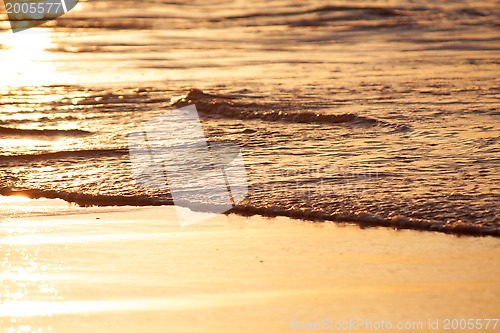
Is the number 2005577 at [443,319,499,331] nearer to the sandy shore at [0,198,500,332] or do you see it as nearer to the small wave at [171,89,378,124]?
the sandy shore at [0,198,500,332]

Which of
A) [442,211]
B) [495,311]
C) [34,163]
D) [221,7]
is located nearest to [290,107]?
[34,163]

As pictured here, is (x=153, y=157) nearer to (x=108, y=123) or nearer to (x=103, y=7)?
(x=108, y=123)


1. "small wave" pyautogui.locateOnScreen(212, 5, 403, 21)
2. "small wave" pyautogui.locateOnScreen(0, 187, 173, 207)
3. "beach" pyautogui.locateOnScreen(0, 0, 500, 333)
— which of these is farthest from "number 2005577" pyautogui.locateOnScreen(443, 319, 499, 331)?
"small wave" pyautogui.locateOnScreen(212, 5, 403, 21)

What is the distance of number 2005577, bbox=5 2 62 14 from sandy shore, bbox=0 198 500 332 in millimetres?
21517

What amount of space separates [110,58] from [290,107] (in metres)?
6.52

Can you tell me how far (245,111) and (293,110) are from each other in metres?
0.54

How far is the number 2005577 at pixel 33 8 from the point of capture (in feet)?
79.0

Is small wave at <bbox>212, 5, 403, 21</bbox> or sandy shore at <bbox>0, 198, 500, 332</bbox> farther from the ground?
sandy shore at <bbox>0, 198, 500, 332</bbox>

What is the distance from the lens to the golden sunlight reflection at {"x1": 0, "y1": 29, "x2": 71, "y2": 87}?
1078 cm

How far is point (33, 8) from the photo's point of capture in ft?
79.2

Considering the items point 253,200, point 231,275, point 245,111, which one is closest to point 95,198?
point 253,200

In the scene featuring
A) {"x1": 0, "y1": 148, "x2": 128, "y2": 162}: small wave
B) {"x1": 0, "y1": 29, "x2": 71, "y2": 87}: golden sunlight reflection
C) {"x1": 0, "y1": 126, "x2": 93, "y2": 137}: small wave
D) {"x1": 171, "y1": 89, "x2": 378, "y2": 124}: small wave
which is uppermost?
{"x1": 0, "y1": 148, "x2": 128, "y2": 162}: small wave

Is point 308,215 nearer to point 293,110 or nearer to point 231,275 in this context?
point 231,275

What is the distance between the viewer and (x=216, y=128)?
685cm
